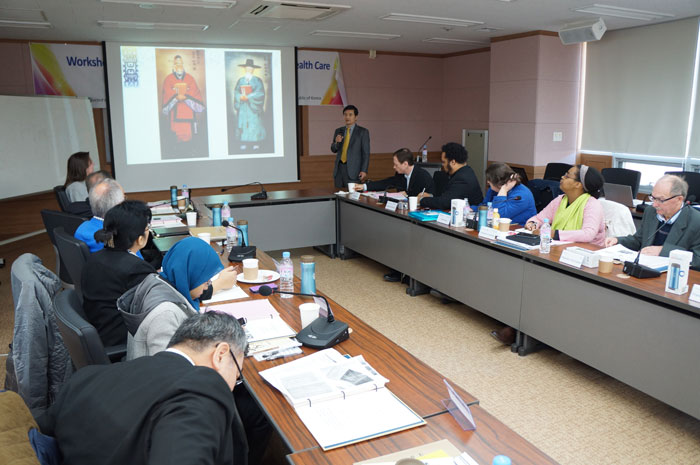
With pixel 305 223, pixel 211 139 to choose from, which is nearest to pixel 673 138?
pixel 305 223

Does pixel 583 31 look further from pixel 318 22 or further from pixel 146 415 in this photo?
pixel 146 415

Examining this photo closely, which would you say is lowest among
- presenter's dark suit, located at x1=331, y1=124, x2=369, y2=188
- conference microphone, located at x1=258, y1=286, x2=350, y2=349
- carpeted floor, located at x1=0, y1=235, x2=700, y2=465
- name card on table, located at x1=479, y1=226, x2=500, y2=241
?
carpeted floor, located at x1=0, y1=235, x2=700, y2=465

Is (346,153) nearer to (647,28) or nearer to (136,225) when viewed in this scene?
(647,28)

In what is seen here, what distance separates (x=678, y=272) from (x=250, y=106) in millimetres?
6674

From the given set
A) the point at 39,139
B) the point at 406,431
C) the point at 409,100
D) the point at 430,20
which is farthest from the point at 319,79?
the point at 406,431

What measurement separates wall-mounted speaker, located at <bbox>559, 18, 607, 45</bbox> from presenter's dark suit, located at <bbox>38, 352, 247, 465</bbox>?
627 centimetres

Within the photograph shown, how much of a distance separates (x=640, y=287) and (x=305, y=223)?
378 cm

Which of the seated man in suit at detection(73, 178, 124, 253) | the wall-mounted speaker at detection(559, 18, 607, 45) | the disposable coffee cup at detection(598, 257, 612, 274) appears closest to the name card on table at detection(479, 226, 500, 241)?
the disposable coffee cup at detection(598, 257, 612, 274)

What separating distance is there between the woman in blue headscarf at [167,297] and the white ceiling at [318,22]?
11.5ft

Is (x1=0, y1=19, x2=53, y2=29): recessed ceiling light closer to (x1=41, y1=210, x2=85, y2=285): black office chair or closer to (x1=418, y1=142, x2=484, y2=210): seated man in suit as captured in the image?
(x1=41, y1=210, x2=85, y2=285): black office chair

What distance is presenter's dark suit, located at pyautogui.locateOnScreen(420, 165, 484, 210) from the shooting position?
4.72 meters

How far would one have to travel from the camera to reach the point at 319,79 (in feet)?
27.8

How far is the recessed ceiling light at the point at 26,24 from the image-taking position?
5.70 m

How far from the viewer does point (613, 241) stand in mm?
3490
